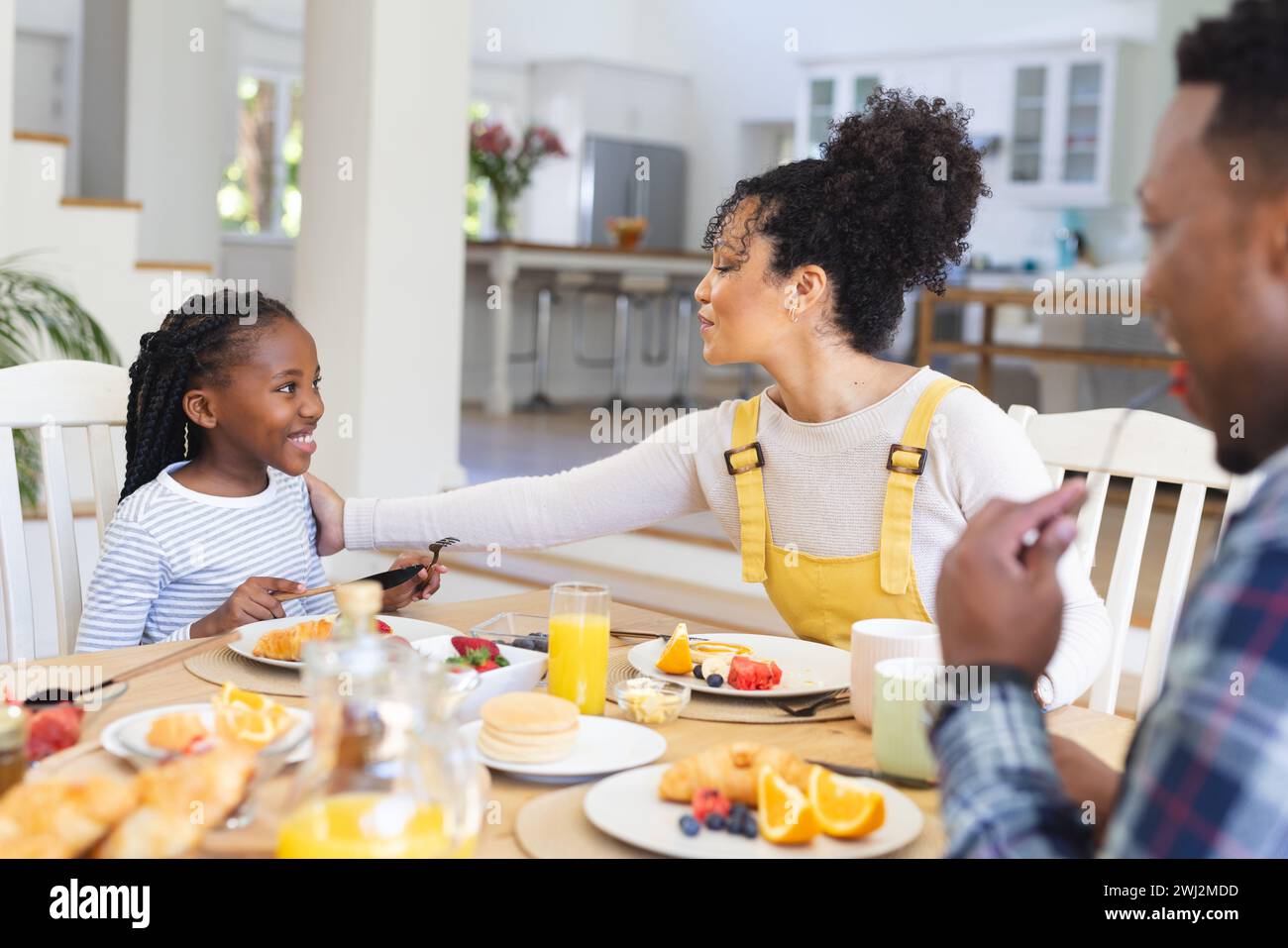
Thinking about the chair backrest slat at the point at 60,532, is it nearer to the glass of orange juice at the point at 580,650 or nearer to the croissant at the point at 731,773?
the glass of orange juice at the point at 580,650

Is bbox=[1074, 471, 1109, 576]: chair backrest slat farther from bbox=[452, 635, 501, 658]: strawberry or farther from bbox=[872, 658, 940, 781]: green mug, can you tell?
bbox=[452, 635, 501, 658]: strawberry

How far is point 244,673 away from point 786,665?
0.51 m

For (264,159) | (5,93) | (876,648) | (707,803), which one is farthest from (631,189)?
(707,803)

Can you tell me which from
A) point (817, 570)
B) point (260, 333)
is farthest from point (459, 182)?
point (817, 570)

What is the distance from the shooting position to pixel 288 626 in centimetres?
138

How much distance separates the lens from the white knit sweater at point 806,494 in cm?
155

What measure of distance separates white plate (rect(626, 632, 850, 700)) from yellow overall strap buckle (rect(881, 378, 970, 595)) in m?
0.15

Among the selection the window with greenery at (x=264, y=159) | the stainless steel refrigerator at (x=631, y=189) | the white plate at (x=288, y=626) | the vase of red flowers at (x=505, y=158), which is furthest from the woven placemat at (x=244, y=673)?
the stainless steel refrigerator at (x=631, y=189)

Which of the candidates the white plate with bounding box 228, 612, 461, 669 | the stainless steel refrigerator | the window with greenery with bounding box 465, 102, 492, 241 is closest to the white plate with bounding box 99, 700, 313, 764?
the white plate with bounding box 228, 612, 461, 669

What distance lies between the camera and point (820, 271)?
5.58ft

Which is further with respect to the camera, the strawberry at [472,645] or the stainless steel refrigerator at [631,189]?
the stainless steel refrigerator at [631,189]

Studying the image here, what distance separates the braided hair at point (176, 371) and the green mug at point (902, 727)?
968 mm

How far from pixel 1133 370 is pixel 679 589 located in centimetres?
232
